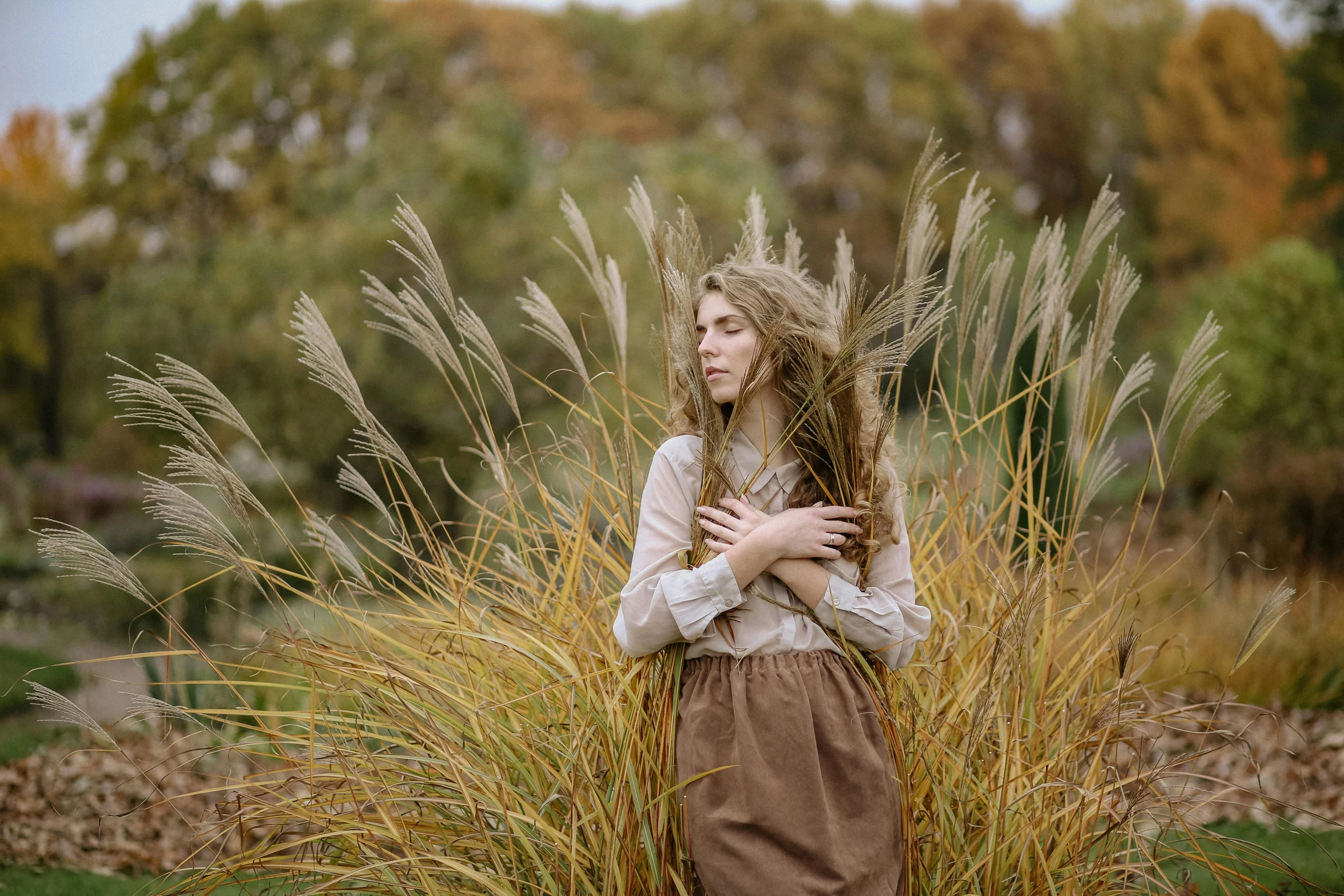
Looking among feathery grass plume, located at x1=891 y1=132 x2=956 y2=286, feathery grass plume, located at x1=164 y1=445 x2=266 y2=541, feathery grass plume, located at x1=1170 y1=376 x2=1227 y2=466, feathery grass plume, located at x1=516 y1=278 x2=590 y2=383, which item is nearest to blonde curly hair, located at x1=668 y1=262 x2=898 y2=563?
feathery grass plume, located at x1=891 y1=132 x2=956 y2=286

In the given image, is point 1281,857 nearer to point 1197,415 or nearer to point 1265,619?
point 1265,619

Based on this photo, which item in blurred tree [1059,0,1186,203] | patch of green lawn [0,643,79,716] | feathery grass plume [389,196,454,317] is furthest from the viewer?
blurred tree [1059,0,1186,203]

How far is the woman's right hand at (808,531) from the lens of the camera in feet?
6.18

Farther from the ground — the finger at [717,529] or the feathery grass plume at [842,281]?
the feathery grass plume at [842,281]

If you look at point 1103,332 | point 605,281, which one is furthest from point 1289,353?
point 605,281

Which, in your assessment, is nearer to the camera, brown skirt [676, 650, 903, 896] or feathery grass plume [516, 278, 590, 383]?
brown skirt [676, 650, 903, 896]

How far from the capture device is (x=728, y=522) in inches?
76.0

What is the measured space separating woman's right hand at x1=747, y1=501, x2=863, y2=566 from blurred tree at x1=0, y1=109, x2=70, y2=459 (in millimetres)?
15406

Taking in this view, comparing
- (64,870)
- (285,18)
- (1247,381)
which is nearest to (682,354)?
(64,870)

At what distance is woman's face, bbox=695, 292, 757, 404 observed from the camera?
6.58 ft

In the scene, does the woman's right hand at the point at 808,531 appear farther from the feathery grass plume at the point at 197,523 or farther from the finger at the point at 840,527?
the feathery grass plume at the point at 197,523

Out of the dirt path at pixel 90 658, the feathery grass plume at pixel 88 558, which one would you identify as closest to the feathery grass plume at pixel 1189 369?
the feathery grass plume at pixel 88 558

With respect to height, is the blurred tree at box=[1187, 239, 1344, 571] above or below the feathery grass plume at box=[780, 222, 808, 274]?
below

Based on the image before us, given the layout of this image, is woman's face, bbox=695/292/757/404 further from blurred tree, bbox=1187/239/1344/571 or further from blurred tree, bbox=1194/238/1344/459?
blurred tree, bbox=1194/238/1344/459
